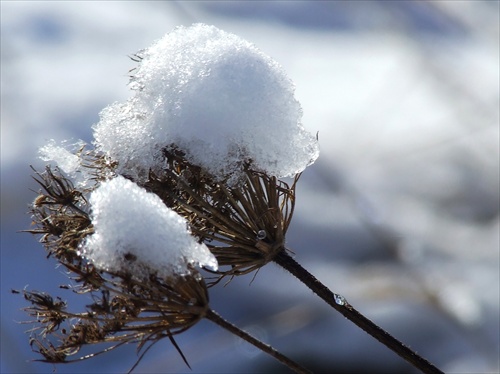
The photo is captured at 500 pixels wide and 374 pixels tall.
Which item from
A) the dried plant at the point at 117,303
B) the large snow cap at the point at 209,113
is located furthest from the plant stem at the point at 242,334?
the large snow cap at the point at 209,113

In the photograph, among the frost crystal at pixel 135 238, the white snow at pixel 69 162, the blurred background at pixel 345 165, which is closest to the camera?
the frost crystal at pixel 135 238

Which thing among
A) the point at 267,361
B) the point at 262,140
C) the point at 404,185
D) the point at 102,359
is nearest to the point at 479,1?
the point at 404,185

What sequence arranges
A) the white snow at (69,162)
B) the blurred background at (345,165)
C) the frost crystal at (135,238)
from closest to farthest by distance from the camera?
the frost crystal at (135,238), the white snow at (69,162), the blurred background at (345,165)

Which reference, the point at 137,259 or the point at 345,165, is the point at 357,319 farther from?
the point at 345,165

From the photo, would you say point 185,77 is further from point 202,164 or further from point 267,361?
point 267,361

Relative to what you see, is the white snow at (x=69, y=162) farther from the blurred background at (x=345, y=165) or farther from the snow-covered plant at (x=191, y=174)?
the blurred background at (x=345, y=165)

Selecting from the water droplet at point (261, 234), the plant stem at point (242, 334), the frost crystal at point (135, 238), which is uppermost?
the water droplet at point (261, 234)

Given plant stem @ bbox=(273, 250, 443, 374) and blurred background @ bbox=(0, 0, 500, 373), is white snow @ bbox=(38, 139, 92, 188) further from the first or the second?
blurred background @ bbox=(0, 0, 500, 373)

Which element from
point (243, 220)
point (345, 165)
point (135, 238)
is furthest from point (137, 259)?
point (345, 165)
